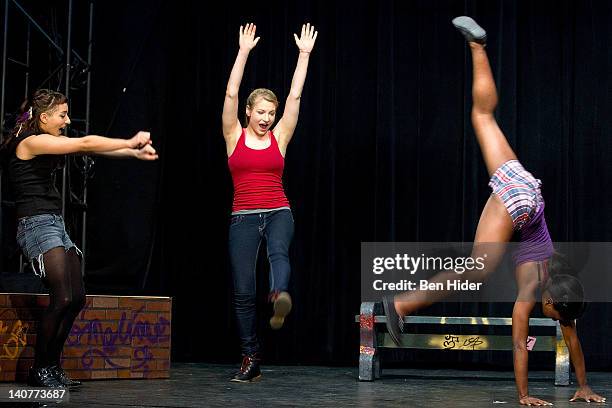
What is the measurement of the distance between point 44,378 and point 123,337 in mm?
878

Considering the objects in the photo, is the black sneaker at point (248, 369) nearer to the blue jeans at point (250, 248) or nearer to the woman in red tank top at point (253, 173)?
the blue jeans at point (250, 248)

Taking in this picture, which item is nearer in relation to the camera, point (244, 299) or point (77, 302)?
point (77, 302)

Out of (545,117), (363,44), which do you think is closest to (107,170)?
(363,44)

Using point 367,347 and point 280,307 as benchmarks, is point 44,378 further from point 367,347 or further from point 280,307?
point 367,347

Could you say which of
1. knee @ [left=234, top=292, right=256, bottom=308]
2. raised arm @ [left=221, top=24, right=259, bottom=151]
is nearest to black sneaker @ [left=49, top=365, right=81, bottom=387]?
knee @ [left=234, top=292, right=256, bottom=308]

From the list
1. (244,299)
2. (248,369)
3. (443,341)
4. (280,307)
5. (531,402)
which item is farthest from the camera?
(443,341)

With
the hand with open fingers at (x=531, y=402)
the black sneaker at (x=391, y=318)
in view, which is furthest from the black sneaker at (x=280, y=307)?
the hand with open fingers at (x=531, y=402)

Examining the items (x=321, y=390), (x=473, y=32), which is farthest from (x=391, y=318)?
(x=473, y=32)

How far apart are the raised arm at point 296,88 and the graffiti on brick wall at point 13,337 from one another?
1.73 metres

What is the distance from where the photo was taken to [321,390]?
5211mm

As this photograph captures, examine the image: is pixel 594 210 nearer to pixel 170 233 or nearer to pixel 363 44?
pixel 363 44

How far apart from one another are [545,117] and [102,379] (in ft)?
12.5

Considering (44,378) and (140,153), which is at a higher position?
(140,153)

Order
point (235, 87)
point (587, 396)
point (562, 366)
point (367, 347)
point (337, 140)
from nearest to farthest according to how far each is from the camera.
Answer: point (587, 396) → point (235, 87) → point (562, 366) → point (367, 347) → point (337, 140)
